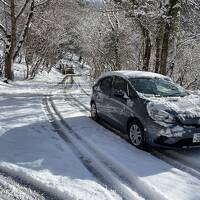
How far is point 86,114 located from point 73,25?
129 ft

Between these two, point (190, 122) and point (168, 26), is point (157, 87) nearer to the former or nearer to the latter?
point (190, 122)

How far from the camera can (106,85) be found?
33.9 ft

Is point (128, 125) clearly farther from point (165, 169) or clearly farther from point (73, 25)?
point (73, 25)

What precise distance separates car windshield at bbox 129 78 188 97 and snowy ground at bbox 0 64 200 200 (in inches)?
50.6

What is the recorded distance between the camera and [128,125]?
858cm

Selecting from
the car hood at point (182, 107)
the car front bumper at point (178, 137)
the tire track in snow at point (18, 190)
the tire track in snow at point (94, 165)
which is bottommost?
Result: the tire track in snow at point (18, 190)

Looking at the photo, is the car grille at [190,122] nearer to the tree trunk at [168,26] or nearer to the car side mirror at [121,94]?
the car side mirror at [121,94]

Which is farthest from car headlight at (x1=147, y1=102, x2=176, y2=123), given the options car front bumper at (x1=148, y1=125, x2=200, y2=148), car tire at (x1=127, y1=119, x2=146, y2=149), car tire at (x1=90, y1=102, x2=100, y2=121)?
car tire at (x1=90, y1=102, x2=100, y2=121)

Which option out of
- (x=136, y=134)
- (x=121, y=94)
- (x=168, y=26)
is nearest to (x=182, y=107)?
(x=136, y=134)

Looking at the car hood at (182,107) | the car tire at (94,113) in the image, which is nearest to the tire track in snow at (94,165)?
the car tire at (94,113)

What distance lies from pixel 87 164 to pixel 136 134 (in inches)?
65.0

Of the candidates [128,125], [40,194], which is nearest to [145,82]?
[128,125]

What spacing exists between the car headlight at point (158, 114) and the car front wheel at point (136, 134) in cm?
38

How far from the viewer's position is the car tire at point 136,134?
311 inches
